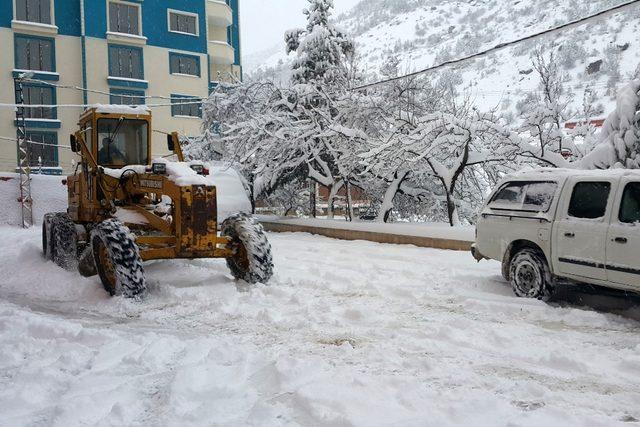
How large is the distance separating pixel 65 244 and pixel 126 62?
2772cm

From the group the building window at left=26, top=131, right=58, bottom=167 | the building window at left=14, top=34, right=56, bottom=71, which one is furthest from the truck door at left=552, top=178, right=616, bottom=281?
the building window at left=14, top=34, right=56, bottom=71

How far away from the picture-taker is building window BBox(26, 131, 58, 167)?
1267 inches

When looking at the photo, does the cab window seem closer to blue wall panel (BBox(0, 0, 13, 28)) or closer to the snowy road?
the snowy road

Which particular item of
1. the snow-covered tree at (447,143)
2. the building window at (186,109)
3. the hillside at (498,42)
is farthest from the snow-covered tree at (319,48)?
the building window at (186,109)

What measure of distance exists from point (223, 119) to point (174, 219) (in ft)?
51.2

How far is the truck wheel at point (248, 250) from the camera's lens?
28.1ft

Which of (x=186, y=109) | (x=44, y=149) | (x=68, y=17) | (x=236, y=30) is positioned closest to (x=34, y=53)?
(x=68, y=17)

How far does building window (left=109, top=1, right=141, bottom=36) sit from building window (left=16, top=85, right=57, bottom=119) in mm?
5278

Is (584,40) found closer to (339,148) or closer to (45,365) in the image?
(339,148)

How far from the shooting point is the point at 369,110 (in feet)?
64.7

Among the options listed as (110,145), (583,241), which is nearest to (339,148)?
(110,145)

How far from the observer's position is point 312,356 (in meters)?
5.27

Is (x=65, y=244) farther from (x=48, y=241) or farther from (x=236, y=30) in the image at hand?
(x=236, y=30)

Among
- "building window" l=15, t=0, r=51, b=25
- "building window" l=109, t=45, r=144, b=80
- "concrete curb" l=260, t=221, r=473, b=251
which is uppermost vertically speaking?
"building window" l=15, t=0, r=51, b=25
